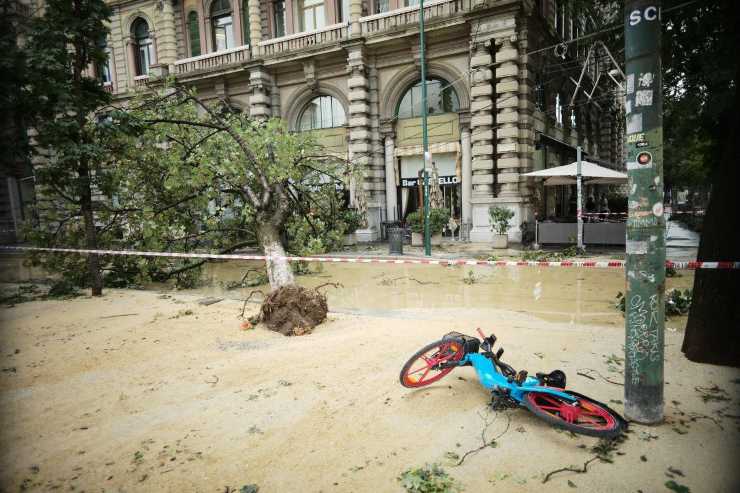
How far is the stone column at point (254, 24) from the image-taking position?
2200cm

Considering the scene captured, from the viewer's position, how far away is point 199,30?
24703mm

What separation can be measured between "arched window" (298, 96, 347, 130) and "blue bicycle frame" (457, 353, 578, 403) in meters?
19.8

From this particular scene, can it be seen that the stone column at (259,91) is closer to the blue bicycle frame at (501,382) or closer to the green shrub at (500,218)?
the green shrub at (500,218)

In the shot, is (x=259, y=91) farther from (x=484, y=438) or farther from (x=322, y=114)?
(x=484, y=438)

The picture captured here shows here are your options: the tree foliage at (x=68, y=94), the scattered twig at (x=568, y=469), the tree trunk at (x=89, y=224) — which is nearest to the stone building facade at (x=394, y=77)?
the tree foliage at (x=68, y=94)

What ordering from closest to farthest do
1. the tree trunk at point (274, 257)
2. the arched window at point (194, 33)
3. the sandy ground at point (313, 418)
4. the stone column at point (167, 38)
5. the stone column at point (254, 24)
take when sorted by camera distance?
the sandy ground at point (313, 418)
the tree trunk at point (274, 257)
the stone column at point (254, 24)
the stone column at point (167, 38)
the arched window at point (194, 33)

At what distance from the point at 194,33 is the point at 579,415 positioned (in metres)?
28.9

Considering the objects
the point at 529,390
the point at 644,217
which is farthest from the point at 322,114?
the point at 529,390

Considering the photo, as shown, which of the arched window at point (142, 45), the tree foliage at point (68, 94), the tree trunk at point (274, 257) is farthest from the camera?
the arched window at point (142, 45)

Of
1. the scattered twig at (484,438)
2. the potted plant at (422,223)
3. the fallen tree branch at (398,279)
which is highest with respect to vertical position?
the potted plant at (422,223)

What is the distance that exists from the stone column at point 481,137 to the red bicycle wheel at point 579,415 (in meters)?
15.2

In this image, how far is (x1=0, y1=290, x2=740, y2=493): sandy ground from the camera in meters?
3.03

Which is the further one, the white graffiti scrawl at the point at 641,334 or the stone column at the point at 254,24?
the stone column at the point at 254,24

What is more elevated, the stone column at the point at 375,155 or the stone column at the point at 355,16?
the stone column at the point at 355,16
